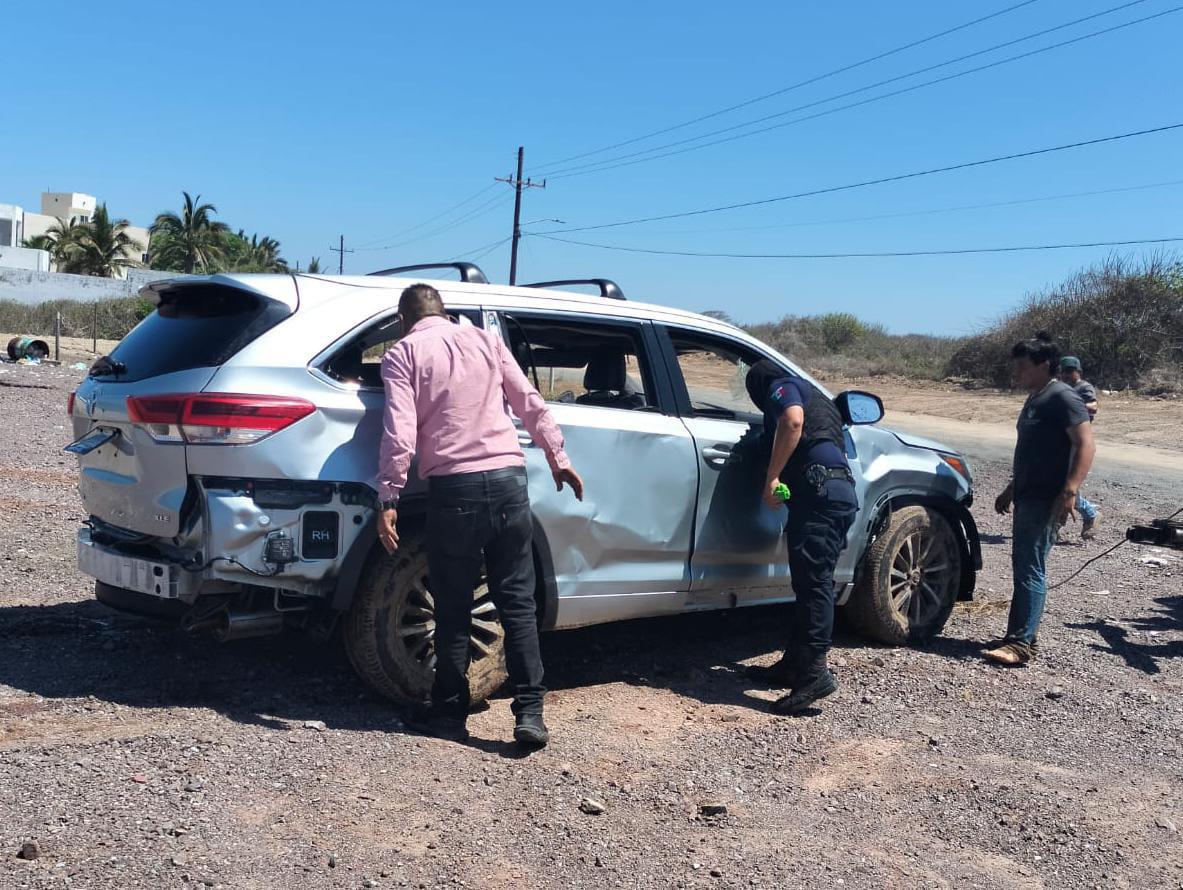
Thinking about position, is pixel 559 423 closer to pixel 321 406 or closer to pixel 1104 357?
pixel 321 406

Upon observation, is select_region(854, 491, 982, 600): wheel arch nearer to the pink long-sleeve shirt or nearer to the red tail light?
the pink long-sleeve shirt

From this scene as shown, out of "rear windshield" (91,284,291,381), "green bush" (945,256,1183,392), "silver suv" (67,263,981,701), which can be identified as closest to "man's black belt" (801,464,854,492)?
"silver suv" (67,263,981,701)

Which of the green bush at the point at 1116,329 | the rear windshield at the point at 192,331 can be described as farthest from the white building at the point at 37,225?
the rear windshield at the point at 192,331

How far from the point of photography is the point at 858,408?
5652 mm

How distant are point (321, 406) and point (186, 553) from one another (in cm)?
74

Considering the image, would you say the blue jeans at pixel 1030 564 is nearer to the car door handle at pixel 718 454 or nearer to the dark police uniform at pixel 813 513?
the dark police uniform at pixel 813 513

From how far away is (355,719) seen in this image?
14.7 ft

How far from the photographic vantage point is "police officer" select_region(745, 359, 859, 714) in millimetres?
5090

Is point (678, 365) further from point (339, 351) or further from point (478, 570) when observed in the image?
point (339, 351)

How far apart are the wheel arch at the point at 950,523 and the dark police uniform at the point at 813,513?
0.74 meters

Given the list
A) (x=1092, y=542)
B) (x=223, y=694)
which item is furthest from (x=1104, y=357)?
(x=223, y=694)

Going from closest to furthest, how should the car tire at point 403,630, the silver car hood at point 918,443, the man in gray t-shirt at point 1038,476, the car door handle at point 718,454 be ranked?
the car tire at point 403,630 → the car door handle at point 718,454 → the man in gray t-shirt at point 1038,476 → the silver car hood at point 918,443

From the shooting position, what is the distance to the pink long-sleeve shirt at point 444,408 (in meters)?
4.04

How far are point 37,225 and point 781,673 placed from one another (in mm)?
98735
